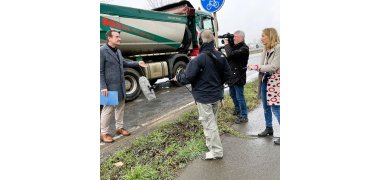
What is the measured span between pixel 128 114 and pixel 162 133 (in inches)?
79.2

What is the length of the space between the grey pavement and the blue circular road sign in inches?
97.5

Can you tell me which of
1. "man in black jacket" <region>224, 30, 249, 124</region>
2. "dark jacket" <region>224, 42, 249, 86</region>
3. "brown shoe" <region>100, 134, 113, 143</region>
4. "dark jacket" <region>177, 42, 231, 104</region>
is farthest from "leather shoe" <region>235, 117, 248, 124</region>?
"brown shoe" <region>100, 134, 113, 143</region>

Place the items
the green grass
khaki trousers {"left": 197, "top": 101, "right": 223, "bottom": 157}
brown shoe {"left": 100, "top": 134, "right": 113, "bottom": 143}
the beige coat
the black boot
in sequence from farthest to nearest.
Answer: brown shoe {"left": 100, "top": 134, "right": 113, "bottom": 143}, the black boot, the beige coat, khaki trousers {"left": 197, "top": 101, "right": 223, "bottom": 157}, the green grass

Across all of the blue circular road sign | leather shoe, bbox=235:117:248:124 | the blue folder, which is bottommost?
leather shoe, bbox=235:117:248:124

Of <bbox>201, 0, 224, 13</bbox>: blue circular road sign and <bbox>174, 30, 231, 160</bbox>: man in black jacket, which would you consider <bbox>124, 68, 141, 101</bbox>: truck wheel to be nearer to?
<bbox>201, 0, 224, 13</bbox>: blue circular road sign

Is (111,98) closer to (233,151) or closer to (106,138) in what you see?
(106,138)

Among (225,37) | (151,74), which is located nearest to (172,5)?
(151,74)

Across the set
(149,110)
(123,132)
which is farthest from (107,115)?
(149,110)

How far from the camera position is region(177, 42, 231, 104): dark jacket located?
119 inches

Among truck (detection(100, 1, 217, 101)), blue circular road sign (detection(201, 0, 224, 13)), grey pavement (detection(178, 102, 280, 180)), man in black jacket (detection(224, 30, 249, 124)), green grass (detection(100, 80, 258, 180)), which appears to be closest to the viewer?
grey pavement (detection(178, 102, 280, 180))

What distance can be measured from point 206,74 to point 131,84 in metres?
4.98

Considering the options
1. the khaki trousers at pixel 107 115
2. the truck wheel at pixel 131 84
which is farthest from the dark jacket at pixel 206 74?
the truck wheel at pixel 131 84

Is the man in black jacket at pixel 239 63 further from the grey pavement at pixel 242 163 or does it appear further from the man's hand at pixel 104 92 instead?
the man's hand at pixel 104 92

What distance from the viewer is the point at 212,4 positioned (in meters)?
5.15
